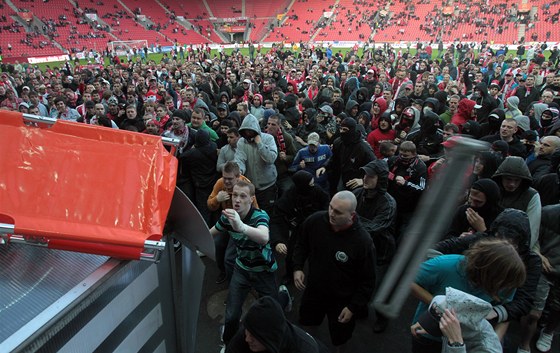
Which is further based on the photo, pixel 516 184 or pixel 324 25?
pixel 324 25

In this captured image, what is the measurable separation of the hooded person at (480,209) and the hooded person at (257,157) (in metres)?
2.54

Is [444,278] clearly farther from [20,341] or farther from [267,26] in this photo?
[267,26]

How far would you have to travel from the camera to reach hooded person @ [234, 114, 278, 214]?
5156 mm

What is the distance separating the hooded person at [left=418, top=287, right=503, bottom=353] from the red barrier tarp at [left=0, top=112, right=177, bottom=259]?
1.65 metres

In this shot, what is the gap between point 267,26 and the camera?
56125mm

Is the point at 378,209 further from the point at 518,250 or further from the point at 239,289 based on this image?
the point at 239,289

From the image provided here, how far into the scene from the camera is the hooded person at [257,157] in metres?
5.16

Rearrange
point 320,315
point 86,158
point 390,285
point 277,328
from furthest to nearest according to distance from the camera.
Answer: point 320,315
point 86,158
point 277,328
point 390,285

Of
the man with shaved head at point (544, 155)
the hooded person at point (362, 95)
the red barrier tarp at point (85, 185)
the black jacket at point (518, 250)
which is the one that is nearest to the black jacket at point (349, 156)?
the man with shaved head at point (544, 155)

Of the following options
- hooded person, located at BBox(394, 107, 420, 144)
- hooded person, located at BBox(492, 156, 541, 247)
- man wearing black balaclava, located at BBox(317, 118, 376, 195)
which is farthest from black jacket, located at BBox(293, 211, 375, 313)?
hooded person, located at BBox(394, 107, 420, 144)

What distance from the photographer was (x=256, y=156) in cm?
523

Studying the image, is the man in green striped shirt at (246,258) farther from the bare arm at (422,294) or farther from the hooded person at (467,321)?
the hooded person at (467,321)

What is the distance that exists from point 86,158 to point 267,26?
58.4 meters

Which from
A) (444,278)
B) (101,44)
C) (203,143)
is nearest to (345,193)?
(444,278)
